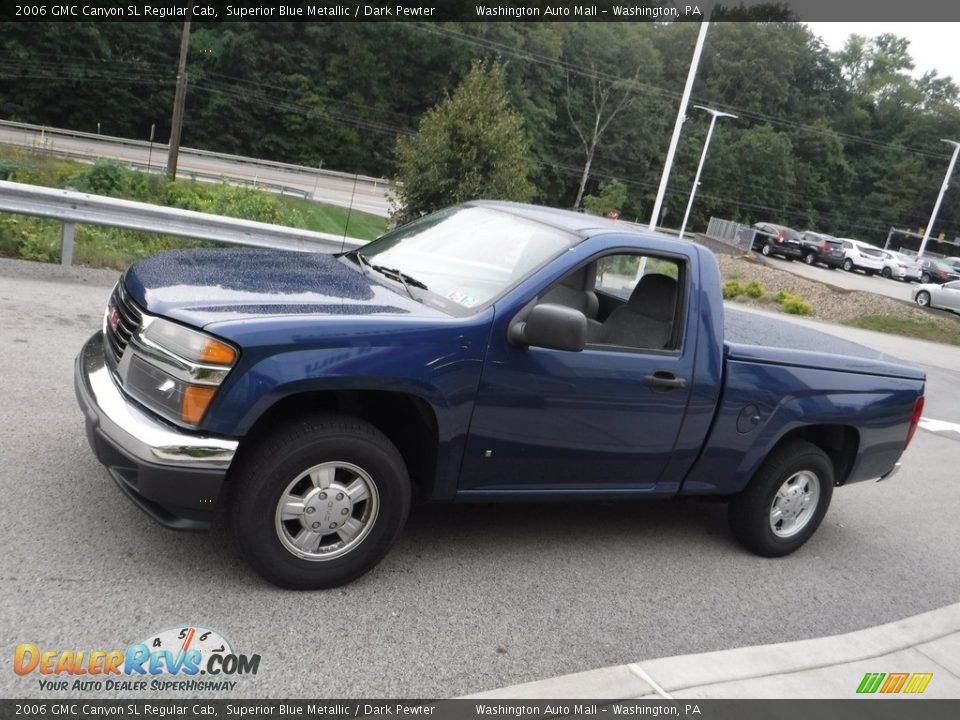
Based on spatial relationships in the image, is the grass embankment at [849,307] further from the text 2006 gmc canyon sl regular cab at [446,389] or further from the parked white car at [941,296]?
the text 2006 gmc canyon sl regular cab at [446,389]

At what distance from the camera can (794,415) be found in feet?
16.0

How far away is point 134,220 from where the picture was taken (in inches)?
378

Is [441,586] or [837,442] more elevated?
[837,442]

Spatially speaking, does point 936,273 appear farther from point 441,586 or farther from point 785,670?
point 441,586

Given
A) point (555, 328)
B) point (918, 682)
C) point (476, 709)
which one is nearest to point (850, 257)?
point (918, 682)

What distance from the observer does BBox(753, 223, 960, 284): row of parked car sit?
4638 cm

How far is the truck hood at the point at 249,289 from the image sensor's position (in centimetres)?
353

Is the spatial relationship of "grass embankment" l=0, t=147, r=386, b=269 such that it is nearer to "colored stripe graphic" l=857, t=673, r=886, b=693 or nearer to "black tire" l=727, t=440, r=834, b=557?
"black tire" l=727, t=440, r=834, b=557

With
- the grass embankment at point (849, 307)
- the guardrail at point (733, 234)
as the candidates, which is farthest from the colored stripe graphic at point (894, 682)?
the guardrail at point (733, 234)

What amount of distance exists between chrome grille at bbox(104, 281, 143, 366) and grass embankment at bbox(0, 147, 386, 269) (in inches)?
231

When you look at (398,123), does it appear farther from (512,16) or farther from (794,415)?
(794,415)

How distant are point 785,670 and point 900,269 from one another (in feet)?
159

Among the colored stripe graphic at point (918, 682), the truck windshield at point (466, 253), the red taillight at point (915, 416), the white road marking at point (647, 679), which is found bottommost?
the colored stripe graphic at point (918, 682)

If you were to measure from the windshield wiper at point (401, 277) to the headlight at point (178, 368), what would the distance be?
1.09 m
